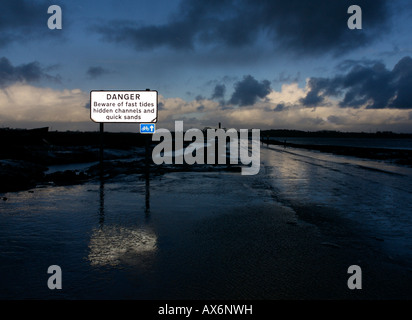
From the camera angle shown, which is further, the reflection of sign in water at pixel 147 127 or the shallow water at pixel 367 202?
the reflection of sign in water at pixel 147 127

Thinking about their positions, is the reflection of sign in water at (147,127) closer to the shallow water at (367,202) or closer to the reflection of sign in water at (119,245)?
the shallow water at (367,202)

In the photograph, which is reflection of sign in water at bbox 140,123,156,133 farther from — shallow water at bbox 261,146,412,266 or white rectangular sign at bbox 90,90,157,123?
shallow water at bbox 261,146,412,266

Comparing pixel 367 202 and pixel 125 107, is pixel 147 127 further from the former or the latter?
pixel 367 202

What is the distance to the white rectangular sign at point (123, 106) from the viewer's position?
18047 mm

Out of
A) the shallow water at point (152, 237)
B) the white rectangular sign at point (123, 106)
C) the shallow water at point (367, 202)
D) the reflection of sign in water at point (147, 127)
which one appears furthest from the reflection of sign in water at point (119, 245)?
the white rectangular sign at point (123, 106)

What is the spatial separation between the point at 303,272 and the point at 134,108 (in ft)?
51.1

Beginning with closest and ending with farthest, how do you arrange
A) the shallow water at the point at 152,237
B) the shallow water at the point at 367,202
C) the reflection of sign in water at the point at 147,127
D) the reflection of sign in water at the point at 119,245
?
the shallow water at the point at 152,237
the reflection of sign in water at the point at 119,245
the shallow water at the point at 367,202
the reflection of sign in water at the point at 147,127

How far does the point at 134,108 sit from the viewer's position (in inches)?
719

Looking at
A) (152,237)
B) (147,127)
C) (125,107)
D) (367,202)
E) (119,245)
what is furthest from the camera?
(125,107)

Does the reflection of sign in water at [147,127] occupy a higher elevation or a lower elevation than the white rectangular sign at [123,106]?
lower

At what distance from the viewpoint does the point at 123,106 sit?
1828 centimetres

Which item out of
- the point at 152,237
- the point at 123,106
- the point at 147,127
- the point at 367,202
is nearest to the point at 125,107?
the point at 123,106

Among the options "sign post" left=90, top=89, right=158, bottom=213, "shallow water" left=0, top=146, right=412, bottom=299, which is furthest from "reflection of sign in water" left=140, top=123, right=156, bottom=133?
"shallow water" left=0, top=146, right=412, bottom=299
